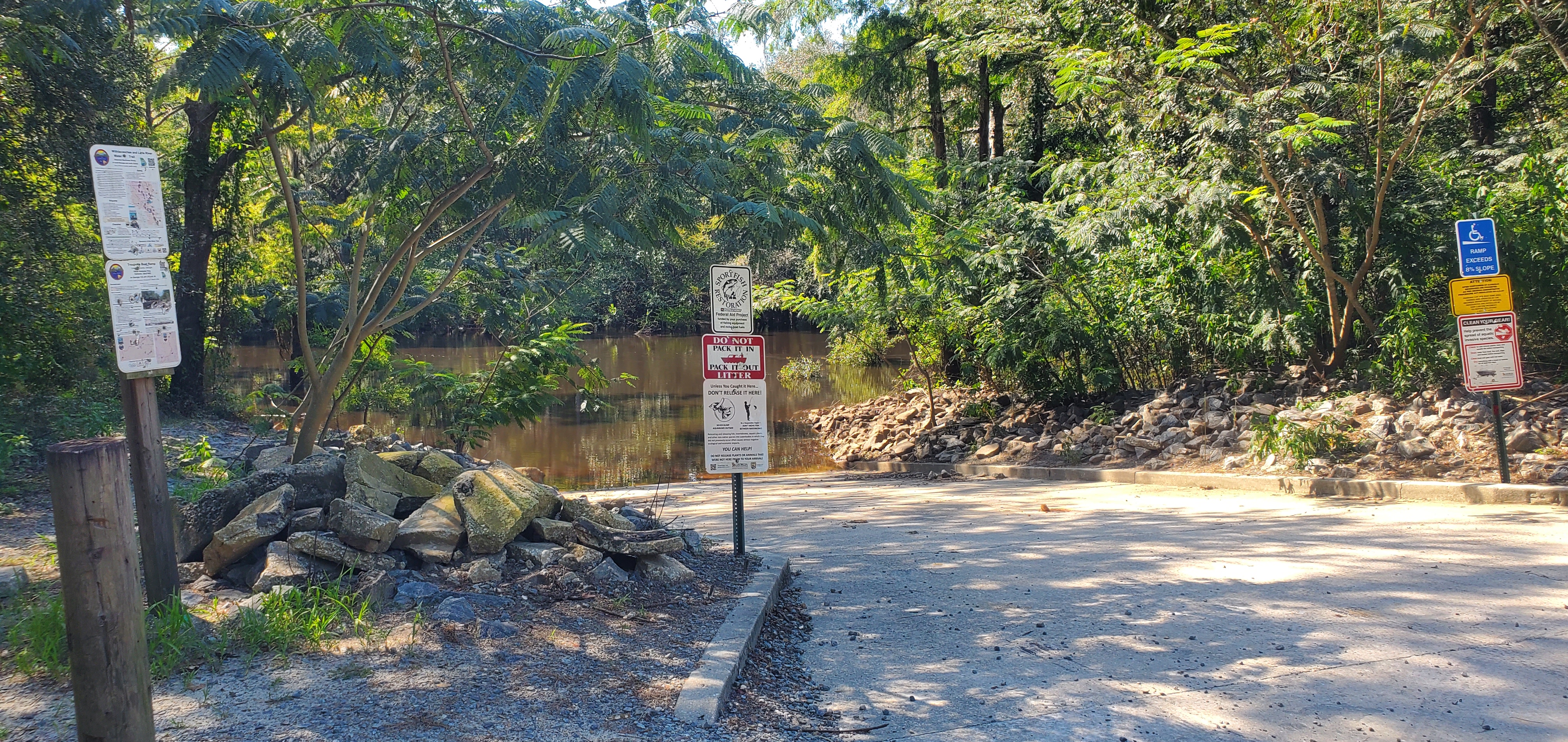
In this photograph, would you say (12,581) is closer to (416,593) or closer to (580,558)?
(416,593)

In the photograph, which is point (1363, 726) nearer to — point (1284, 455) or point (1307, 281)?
point (1284, 455)

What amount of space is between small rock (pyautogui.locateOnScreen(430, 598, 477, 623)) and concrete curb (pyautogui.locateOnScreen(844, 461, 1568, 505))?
9114 mm

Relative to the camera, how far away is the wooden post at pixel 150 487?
4.65m

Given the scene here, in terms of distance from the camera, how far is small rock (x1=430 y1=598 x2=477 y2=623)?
5.08m

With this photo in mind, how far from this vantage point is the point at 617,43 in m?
7.51

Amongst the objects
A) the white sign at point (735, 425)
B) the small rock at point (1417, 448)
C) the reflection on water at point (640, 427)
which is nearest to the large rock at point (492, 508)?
the white sign at point (735, 425)

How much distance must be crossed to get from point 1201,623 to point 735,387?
349cm

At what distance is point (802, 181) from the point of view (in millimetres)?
9203

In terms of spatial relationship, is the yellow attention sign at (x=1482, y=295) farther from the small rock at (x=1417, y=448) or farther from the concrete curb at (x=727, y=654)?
the concrete curb at (x=727, y=654)

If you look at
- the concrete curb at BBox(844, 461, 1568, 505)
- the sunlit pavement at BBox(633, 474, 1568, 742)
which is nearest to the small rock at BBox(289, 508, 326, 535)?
the sunlit pavement at BBox(633, 474, 1568, 742)

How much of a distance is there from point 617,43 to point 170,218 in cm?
797

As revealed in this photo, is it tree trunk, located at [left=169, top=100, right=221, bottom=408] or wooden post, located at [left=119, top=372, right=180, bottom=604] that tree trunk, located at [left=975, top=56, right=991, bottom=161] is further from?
wooden post, located at [left=119, top=372, right=180, bottom=604]

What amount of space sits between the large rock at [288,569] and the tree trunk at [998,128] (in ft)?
60.4

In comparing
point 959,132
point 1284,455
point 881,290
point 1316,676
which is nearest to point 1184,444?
point 1284,455
